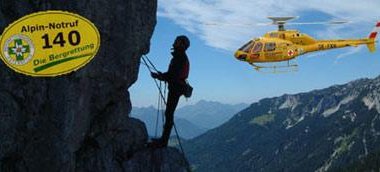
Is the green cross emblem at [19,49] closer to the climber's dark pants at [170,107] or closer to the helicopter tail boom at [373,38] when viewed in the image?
the climber's dark pants at [170,107]

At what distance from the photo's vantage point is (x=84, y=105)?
17.1 metres

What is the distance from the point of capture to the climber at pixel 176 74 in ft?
56.0

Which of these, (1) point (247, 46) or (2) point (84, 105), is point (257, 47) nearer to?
(1) point (247, 46)

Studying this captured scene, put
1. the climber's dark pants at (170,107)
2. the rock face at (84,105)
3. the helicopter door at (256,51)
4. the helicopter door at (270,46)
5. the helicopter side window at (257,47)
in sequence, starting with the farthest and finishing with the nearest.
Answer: the helicopter door at (270,46)
the helicopter side window at (257,47)
the helicopter door at (256,51)
the climber's dark pants at (170,107)
the rock face at (84,105)

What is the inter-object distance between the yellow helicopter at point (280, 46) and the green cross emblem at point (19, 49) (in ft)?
141

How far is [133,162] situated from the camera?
62.8ft

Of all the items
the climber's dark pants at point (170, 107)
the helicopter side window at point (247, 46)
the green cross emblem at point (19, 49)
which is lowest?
the climber's dark pants at point (170, 107)

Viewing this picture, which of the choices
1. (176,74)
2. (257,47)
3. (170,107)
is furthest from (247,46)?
(176,74)

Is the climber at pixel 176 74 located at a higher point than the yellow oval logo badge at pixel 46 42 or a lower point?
lower

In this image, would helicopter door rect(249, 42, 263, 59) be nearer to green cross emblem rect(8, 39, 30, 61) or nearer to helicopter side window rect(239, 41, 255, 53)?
helicopter side window rect(239, 41, 255, 53)

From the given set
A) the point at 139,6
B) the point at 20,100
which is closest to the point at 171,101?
the point at 139,6

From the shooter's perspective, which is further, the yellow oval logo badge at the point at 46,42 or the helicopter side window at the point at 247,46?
the helicopter side window at the point at 247,46

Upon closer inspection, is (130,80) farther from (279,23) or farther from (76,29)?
(279,23)

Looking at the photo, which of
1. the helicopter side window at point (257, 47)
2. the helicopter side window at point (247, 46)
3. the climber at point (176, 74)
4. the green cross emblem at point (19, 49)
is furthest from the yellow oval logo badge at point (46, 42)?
the helicopter side window at point (257, 47)
